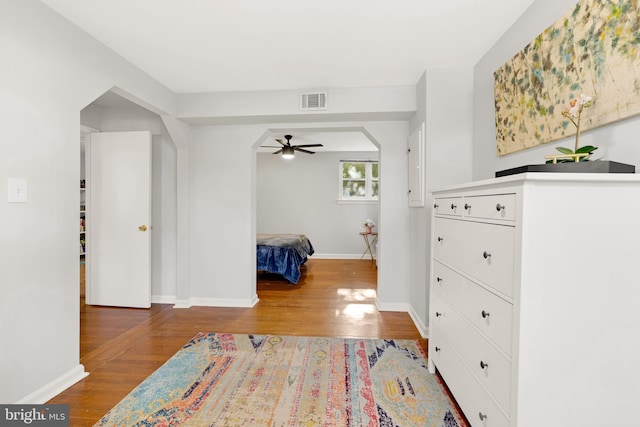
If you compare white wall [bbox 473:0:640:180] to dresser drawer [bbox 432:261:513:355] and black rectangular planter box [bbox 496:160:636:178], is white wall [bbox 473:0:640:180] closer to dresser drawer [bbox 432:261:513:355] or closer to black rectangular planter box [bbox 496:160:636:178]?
black rectangular planter box [bbox 496:160:636:178]

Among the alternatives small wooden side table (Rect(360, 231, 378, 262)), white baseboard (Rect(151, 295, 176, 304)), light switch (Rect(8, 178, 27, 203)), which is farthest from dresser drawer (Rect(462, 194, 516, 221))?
small wooden side table (Rect(360, 231, 378, 262))

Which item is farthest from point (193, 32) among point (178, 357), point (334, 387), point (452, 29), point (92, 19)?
point (334, 387)

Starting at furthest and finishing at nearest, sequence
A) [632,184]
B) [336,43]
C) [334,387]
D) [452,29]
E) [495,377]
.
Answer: [336,43], [452,29], [334,387], [495,377], [632,184]

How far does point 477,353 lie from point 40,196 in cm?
261

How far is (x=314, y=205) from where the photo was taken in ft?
22.1

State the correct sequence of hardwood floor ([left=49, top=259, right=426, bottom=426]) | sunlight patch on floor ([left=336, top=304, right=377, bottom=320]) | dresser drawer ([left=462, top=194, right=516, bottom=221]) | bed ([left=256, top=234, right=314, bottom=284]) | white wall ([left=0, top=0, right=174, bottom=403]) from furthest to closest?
1. bed ([left=256, top=234, right=314, bottom=284])
2. sunlight patch on floor ([left=336, top=304, right=377, bottom=320])
3. hardwood floor ([left=49, top=259, right=426, bottom=426])
4. white wall ([left=0, top=0, right=174, bottom=403])
5. dresser drawer ([left=462, top=194, right=516, bottom=221])

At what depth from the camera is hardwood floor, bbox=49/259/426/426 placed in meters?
1.96

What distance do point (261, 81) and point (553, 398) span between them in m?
3.09

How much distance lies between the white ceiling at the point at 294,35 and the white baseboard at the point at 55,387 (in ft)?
7.78

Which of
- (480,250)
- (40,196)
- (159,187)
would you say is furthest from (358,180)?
(40,196)

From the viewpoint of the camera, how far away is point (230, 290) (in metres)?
3.57

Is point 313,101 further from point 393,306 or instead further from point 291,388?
point 291,388

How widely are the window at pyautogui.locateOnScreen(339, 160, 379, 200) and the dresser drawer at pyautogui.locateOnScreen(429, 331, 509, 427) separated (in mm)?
4826

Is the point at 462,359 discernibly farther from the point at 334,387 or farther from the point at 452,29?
the point at 452,29
